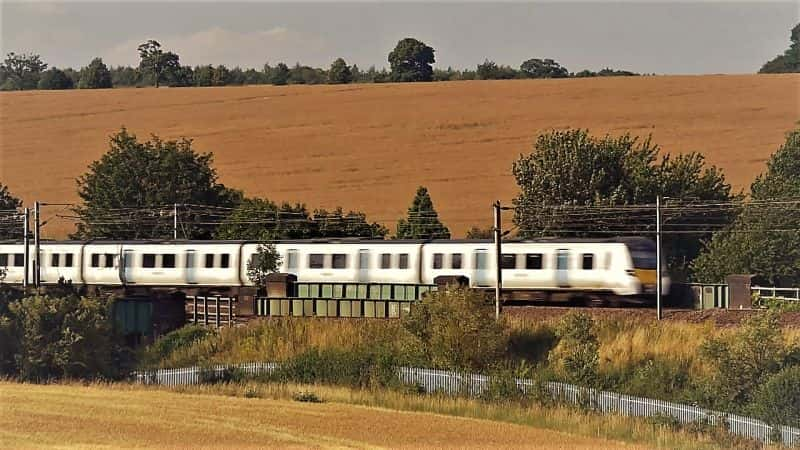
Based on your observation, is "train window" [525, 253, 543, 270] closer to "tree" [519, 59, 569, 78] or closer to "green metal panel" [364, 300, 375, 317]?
"green metal panel" [364, 300, 375, 317]

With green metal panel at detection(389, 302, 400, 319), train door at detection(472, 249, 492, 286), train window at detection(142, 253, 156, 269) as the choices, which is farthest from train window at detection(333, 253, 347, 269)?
train window at detection(142, 253, 156, 269)

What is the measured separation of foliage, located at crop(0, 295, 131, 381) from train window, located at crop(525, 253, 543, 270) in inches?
709

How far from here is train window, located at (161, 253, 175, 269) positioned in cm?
6128

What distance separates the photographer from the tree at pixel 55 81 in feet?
502

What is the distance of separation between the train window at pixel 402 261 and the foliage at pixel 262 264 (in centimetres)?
590

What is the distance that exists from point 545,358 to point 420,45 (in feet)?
364

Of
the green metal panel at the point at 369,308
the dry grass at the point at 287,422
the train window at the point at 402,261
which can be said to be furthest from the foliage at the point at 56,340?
the train window at the point at 402,261

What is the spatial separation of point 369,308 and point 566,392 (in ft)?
50.6

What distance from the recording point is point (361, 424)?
1232 inches

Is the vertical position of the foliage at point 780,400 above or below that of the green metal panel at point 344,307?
below

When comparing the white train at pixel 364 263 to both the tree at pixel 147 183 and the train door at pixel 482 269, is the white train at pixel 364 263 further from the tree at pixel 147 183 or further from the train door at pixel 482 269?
the tree at pixel 147 183

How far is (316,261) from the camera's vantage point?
194 feet

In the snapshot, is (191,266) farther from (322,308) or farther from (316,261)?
(322,308)

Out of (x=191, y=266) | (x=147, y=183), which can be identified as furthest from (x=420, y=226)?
(x=147, y=183)
